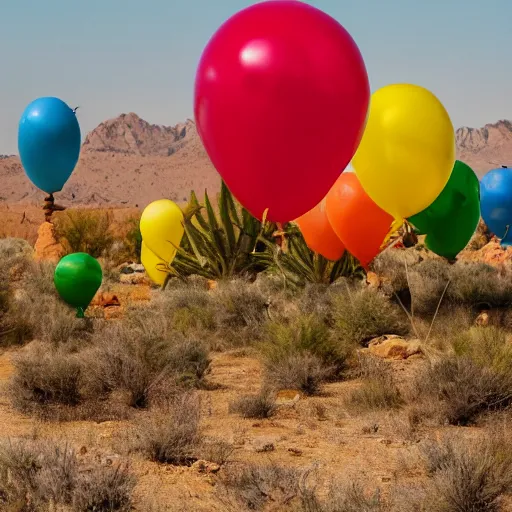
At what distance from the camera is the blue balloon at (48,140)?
1998 cm

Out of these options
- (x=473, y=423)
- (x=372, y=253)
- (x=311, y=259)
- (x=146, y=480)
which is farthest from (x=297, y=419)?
(x=311, y=259)

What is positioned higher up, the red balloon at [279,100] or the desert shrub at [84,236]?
the red balloon at [279,100]

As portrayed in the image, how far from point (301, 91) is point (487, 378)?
3.22 metres

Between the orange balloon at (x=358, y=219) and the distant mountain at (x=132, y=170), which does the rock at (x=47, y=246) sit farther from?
the distant mountain at (x=132, y=170)

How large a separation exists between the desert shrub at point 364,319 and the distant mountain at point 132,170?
71.5m

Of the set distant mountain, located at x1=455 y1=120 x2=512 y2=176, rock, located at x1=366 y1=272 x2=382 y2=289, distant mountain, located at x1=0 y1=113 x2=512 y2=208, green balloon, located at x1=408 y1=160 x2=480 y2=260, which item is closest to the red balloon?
green balloon, located at x1=408 y1=160 x2=480 y2=260

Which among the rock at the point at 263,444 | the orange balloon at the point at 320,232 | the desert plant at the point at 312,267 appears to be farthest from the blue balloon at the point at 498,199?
the rock at the point at 263,444

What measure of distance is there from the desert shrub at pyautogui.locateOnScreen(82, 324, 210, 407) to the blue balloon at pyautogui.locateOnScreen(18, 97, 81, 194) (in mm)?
11125

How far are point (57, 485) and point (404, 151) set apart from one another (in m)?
5.49

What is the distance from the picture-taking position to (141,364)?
27.1ft

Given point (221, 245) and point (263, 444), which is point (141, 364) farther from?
point (221, 245)

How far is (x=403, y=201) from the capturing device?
8.98m

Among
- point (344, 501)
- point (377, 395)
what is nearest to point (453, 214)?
point (377, 395)

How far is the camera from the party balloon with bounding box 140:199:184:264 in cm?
1716
